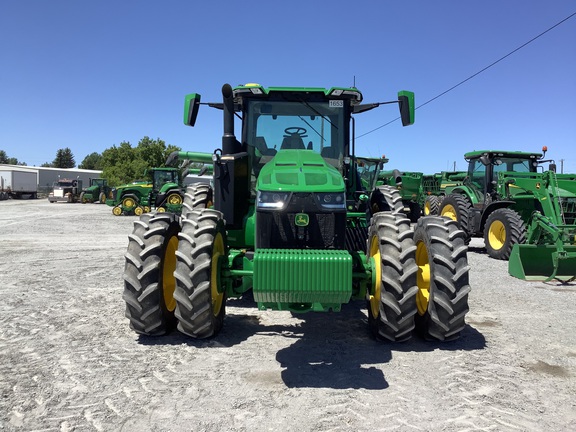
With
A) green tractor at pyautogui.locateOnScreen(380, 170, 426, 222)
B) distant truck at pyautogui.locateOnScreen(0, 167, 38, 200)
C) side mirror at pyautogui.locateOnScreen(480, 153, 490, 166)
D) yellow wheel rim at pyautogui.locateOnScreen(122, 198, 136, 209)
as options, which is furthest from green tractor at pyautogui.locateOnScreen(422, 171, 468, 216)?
distant truck at pyautogui.locateOnScreen(0, 167, 38, 200)

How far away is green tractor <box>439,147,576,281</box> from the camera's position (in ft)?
27.2

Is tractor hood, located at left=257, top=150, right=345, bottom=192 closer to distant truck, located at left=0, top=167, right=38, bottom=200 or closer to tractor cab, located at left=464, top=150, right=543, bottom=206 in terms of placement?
tractor cab, located at left=464, top=150, right=543, bottom=206

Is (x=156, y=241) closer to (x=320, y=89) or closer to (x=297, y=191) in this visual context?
(x=297, y=191)

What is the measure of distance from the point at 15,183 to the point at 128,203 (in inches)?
1104

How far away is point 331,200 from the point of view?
14.9 feet

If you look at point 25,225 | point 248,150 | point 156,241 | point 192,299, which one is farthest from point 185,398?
point 25,225

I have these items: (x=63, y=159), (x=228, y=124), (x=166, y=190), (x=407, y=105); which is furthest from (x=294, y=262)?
(x=63, y=159)

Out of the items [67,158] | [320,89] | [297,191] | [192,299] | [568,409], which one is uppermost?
[67,158]

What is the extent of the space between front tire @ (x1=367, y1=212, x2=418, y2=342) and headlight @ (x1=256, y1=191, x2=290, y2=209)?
38.8 inches

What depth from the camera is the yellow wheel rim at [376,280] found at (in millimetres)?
4355

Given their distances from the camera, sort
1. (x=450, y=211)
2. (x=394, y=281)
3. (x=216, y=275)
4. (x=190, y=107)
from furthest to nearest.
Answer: (x=450, y=211), (x=190, y=107), (x=216, y=275), (x=394, y=281)

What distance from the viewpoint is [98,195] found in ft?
132

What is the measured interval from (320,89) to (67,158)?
130 meters

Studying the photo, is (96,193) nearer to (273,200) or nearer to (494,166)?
(494,166)
